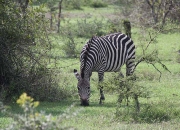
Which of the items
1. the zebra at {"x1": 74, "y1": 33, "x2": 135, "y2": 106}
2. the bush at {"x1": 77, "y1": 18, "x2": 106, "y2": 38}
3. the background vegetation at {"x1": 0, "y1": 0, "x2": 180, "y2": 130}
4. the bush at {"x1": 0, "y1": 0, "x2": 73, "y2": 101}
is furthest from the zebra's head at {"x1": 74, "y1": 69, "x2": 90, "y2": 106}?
the bush at {"x1": 77, "y1": 18, "x2": 106, "y2": 38}

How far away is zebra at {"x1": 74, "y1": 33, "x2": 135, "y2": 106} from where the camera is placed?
1348 centimetres

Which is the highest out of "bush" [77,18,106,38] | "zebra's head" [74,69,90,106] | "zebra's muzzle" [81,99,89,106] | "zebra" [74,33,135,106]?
"bush" [77,18,106,38]

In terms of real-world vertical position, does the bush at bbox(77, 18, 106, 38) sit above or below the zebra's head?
above

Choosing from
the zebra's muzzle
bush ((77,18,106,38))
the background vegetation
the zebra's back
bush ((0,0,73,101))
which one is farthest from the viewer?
bush ((77,18,106,38))

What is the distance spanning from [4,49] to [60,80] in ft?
6.59

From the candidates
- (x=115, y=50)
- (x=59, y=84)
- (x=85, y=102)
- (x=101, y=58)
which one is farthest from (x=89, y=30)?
(x=85, y=102)

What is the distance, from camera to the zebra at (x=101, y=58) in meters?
13.5

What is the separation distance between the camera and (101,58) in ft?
47.4

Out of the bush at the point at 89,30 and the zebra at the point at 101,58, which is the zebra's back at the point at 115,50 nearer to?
the zebra at the point at 101,58

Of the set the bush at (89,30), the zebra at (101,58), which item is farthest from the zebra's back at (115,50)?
the bush at (89,30)

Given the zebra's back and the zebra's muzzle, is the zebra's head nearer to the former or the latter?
the zebra's muzzle

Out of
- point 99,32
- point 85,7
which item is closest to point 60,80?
point 99,32

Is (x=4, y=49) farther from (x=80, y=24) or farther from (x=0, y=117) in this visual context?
(x=80, y=24)

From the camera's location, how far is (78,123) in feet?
34.3
